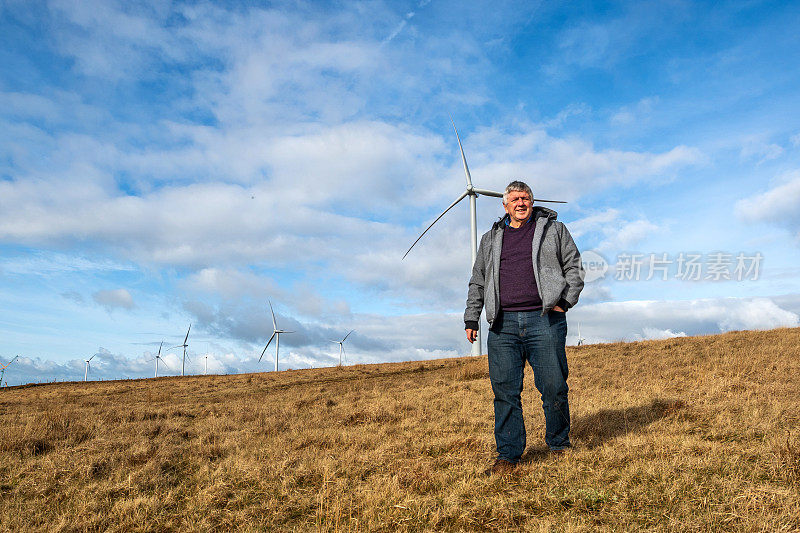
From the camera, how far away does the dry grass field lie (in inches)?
148

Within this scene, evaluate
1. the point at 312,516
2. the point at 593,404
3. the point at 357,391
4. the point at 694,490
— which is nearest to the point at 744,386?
the point at 593,404

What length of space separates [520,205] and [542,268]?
745 millimetres

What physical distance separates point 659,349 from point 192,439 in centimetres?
1507

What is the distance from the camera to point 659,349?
53.1 feet

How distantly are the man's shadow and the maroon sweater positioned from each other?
171 centimetres

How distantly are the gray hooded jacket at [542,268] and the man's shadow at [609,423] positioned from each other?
175 centimetres

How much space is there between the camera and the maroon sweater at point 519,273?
16.2 feet

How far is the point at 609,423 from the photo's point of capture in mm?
6398

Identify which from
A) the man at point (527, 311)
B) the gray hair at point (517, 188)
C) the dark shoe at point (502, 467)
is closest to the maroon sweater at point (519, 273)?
the man at point (527, 311)

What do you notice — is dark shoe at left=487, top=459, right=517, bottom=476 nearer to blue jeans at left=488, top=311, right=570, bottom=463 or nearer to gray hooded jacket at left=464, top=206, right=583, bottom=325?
blue jeans at left=488, top=311, right=570, bottom=463

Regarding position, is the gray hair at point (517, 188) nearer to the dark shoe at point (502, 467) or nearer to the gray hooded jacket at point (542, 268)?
the gray hooded jacket at point (542, 268)

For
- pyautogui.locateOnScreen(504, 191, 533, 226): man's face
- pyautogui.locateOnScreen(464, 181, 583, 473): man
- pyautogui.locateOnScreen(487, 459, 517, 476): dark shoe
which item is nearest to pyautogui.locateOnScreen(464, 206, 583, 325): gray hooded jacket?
pyautogui.locateOnScreen(464, 181, 583, 473): man

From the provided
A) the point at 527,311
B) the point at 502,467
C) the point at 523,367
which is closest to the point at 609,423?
the point at 523,367

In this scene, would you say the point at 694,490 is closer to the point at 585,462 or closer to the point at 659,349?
the point at 585,462
